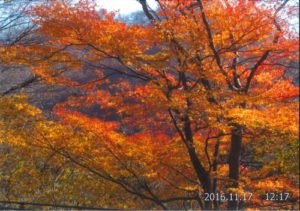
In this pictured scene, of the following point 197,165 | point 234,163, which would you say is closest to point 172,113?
point 197,165

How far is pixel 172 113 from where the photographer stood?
305 inches

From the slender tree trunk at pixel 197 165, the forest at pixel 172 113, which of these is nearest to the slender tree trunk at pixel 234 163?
the forest at pixel 172 113

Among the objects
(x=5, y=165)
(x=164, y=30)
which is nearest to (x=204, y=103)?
(x=164, y=30)

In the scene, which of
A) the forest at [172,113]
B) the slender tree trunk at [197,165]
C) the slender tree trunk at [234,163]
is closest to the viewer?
the forest at [172,113]

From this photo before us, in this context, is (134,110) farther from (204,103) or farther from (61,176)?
(61,176)

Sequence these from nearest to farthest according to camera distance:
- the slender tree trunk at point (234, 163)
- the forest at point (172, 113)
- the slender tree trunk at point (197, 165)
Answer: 1. the forest at point (172, 113)
2. the slender tree trunk at point (234, 163)
3. the slender tree trunk at point (197, 165)

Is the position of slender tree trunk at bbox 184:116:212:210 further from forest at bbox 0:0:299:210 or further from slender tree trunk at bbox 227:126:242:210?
slender tree trunk at bbox 227:126:242:210

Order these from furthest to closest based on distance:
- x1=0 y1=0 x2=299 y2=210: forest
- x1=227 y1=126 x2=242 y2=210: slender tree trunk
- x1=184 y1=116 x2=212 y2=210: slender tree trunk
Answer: x1=184 y1=116 x2=212 y2=210: slender tree trunk, x1=227 y1=126 x2=242 y2=210: slender tree trunk, x1=0 y1=0 x2=299 y2=210: forest

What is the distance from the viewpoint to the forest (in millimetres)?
6621

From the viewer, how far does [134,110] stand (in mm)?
8094

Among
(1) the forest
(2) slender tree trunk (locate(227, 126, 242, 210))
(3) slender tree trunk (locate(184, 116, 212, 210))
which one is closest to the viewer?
(1) the forest

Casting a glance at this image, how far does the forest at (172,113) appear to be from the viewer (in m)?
6.62

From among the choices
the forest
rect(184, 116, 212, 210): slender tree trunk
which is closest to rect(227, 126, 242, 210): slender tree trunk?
the forest

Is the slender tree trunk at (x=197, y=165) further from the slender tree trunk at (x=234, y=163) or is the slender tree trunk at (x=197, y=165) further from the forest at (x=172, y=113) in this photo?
the slender tree trunk at (x=234, y=163)
